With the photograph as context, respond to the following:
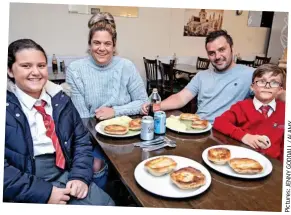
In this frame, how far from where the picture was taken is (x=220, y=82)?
110cm

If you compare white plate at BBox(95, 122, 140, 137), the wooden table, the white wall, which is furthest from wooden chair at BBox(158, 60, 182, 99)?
the wooden table

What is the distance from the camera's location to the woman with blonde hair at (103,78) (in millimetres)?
1028

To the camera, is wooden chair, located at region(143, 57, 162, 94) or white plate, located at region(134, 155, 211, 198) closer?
white plate, located at region(134, 155, 211, 198)

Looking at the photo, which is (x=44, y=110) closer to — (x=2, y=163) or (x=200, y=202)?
(x=2, y=163)

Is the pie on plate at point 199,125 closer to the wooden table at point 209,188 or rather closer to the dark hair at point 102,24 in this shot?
the wooden table at point 209,188

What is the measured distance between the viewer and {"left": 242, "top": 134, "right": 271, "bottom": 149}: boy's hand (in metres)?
0.71

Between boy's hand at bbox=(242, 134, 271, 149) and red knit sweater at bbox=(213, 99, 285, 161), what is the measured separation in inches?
0.8

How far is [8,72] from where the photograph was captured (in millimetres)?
646

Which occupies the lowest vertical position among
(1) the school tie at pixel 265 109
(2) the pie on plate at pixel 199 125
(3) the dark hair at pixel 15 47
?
(2) the pie on plate at pixel 199 125

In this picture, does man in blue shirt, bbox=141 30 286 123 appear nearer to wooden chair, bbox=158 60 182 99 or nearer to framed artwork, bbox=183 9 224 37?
wooden chair, bbox=158 60 182 99

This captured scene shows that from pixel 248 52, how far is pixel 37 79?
10.1ft

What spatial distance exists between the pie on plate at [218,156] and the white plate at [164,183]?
4 centimetres

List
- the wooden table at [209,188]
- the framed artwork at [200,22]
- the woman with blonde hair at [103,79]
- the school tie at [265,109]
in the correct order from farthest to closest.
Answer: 1. the framed artwork at [200,22]
2. the woman with blonde hair at [103,79]
3. the school tie at [265,109]
4. the wooden table at [209,188]

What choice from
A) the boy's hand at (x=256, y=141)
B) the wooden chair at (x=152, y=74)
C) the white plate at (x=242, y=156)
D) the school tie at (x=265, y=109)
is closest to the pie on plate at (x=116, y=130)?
the white plate at (x=242, y=156)
